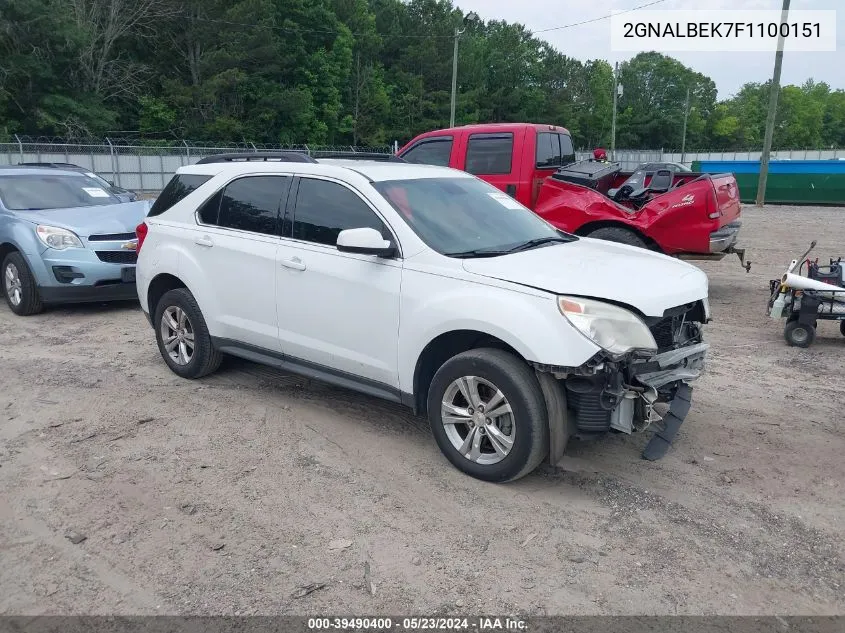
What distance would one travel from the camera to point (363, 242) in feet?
14.2

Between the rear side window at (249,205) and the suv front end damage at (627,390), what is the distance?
2.44 meters

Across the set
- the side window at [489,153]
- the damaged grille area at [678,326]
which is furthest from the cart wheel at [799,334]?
the side window at [489,153]

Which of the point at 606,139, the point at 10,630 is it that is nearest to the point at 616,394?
the point at 10,630

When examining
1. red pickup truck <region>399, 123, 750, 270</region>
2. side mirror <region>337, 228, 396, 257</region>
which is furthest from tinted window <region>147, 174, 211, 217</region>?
red pickup truck <region>399, 123, 750, 270</region>

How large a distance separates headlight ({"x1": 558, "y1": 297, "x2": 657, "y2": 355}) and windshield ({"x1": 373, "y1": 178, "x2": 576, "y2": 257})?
0.87 metres

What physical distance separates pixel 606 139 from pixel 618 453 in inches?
3603

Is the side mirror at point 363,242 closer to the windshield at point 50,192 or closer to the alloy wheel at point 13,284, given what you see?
the alloy wheel at point 13,284

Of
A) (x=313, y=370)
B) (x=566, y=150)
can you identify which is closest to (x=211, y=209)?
(x=313, y=370)

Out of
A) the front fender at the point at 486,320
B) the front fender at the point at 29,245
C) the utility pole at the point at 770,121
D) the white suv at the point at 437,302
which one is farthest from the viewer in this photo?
the utility pole at the point at 770,121

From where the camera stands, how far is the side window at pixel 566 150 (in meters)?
10.7

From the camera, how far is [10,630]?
116 inches

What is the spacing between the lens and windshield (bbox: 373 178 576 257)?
4.59m

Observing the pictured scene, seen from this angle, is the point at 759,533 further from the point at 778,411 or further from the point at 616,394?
the point at 778,411

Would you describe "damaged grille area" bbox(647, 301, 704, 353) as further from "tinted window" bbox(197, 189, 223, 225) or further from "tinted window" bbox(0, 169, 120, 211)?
"tinted window" bbox(0, 169, 120, 211)
